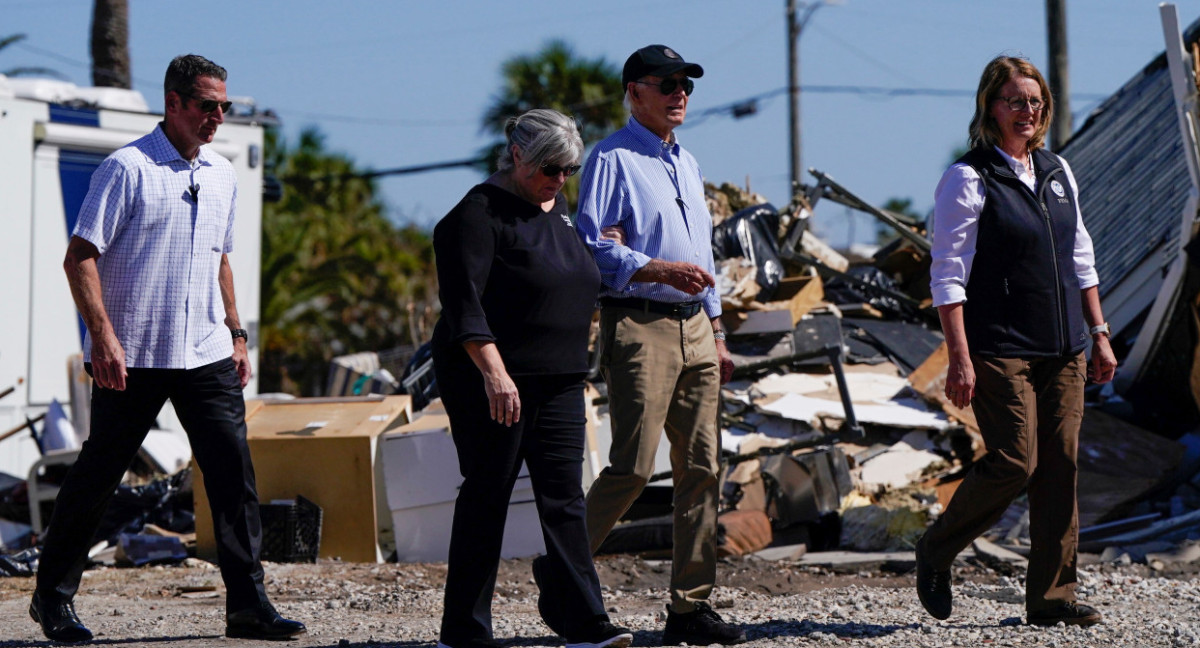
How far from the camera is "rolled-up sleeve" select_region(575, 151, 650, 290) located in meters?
4.50

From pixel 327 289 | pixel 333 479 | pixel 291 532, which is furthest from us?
pixel 327 289

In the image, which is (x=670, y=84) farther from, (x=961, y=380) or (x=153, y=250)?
(x=153, y=250)

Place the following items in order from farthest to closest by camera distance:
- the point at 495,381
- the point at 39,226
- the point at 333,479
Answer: the point at 39,226 < the point at 333,479 < the point at 495,381

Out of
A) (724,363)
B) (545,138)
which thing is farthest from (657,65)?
(724,363)

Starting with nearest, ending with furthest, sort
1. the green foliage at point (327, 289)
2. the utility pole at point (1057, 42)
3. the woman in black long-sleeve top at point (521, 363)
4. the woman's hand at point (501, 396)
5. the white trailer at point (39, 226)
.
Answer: the woman's hand at point (501, 396) → the woman in black long-sleeve top at point (521, 363) → the white trailer at point (39, 226) → the utility pole at point (1057, 42) → the green foliage at point (327, 289)

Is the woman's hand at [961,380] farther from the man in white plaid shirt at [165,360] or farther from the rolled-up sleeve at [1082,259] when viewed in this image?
the man in white plaid shirt at [165,360]

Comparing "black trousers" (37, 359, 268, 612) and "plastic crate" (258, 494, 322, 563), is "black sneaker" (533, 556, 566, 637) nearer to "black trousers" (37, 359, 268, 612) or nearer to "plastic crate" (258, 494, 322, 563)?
"black trousers" (37, 359, 268, 612)

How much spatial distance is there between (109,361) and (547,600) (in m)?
1.57

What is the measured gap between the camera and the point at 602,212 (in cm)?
460

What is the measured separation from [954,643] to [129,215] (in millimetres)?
3010

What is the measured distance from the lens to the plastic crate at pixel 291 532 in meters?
7.32

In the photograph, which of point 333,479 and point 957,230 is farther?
point 333,479

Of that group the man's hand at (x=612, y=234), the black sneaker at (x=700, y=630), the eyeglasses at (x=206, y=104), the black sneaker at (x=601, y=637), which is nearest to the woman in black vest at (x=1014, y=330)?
the black sneaker at (x=700, y=630)

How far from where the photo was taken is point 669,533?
23.9ft
